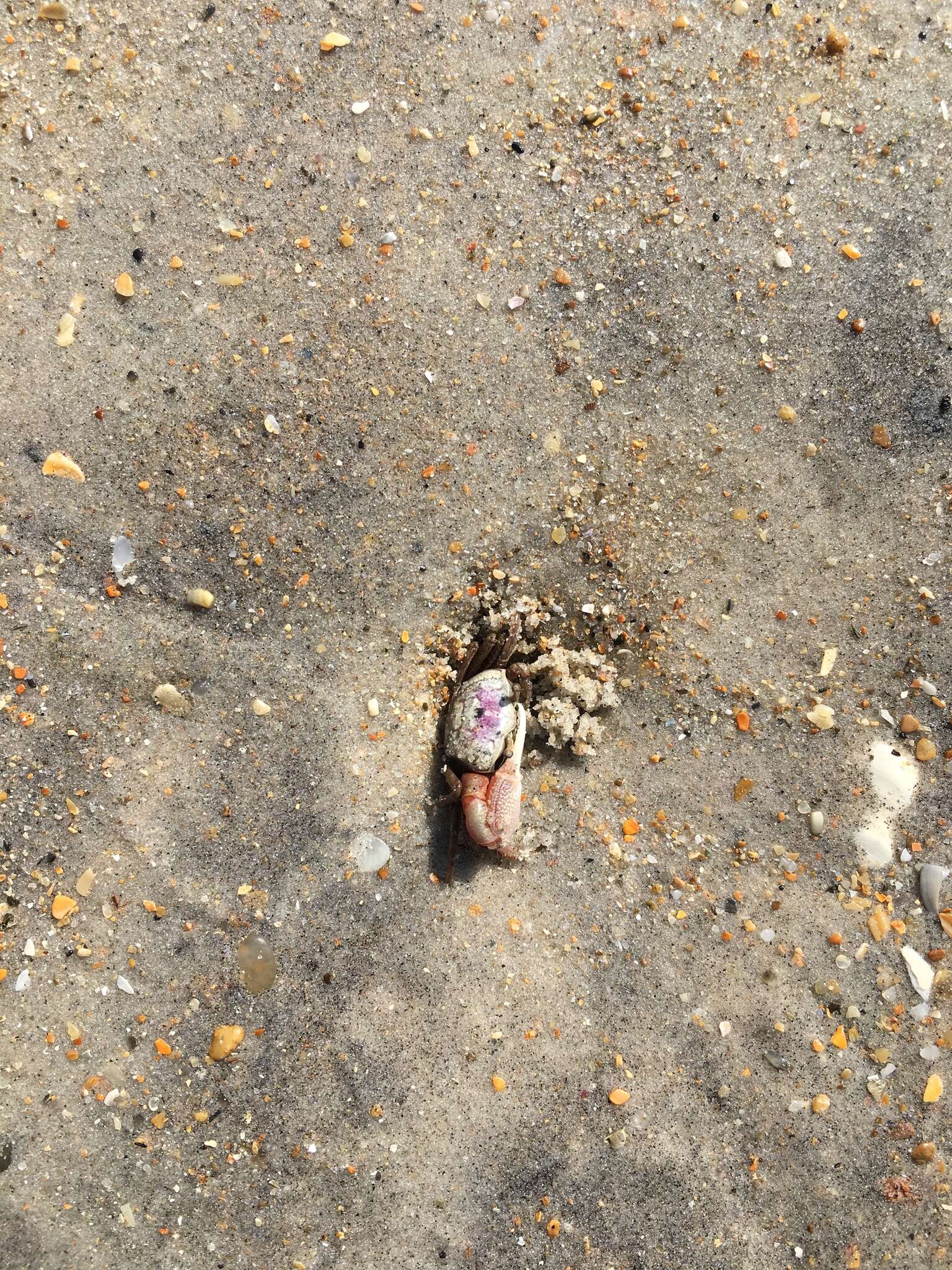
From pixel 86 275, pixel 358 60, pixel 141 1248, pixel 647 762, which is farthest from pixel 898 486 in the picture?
pixel 141 1248

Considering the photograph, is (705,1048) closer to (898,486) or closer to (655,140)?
(898,486)

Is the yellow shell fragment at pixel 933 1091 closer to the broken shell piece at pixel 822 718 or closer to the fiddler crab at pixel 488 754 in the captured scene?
the broken shell piece at pixel 822 718

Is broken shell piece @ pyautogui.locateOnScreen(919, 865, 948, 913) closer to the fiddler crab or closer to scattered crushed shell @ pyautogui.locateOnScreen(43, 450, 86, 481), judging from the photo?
the fiddler crab

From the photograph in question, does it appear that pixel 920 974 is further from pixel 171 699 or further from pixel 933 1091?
pixel 171 699

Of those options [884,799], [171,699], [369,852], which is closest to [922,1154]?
[884,799]

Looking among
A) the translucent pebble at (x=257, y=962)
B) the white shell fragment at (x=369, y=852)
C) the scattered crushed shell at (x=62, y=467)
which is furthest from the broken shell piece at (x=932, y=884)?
the scattered crushed shell at (x=62, y=467)

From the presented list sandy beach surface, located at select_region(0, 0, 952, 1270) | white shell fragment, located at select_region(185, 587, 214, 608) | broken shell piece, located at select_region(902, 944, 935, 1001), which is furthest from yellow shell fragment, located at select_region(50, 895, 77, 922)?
broken shell piece, located at select_region(902, 944, 935, 1001)
